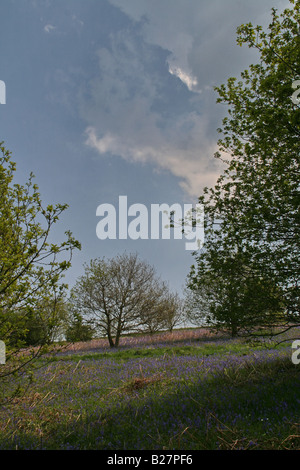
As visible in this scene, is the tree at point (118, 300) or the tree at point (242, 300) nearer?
the tree at point (242, 300)

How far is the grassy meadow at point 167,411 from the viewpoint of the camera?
482cm

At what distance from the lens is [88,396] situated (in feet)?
26.9

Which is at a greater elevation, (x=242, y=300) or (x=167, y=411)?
(x=242, y=300)

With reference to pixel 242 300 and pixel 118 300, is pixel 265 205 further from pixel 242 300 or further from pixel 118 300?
pixel 118 300

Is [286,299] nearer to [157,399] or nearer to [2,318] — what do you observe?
[157,399]

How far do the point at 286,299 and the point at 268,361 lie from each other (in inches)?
140

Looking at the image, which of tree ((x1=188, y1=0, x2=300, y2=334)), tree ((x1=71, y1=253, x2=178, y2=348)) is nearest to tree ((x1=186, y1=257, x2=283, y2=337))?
tree ((x1=188, y1=0, x2=300, y2=334))

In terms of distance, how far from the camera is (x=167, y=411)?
6.23 metres

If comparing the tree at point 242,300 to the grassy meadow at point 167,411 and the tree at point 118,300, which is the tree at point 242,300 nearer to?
the grassy meadow at point 167,411

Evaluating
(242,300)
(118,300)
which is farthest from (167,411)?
(118,300)

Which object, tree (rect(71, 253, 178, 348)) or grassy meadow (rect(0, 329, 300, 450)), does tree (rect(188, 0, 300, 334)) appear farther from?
tree (rect(71, 253, 178, 348))

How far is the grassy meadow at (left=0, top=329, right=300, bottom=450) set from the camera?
Result: 4824 mm

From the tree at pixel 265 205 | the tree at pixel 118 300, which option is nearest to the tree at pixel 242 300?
the tree at pixel 265 205
